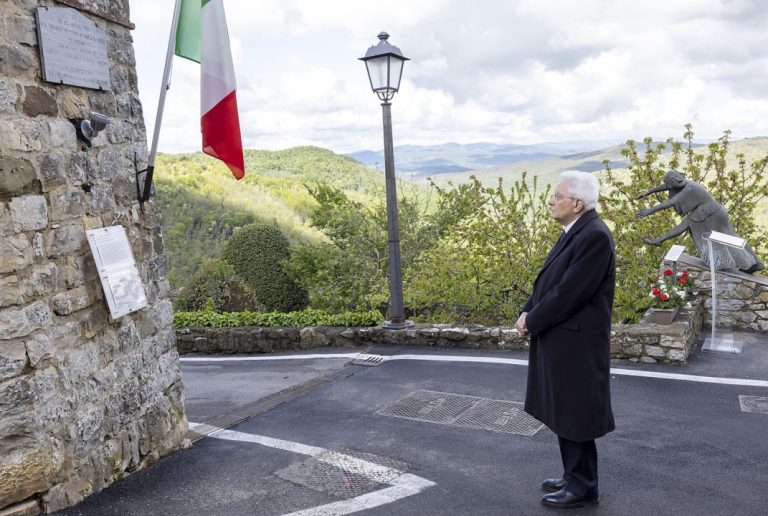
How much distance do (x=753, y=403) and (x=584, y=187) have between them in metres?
3.24

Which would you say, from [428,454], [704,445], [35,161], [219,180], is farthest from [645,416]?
[219,180]

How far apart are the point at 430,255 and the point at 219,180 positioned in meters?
20.6

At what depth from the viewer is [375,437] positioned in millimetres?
5586

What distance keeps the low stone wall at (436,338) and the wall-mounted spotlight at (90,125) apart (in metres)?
5.25

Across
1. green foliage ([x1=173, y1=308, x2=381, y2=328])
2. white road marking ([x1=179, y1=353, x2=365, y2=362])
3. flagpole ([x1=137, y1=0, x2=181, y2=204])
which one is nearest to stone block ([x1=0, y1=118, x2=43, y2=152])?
flagpole ([x1=137, y1=0, x2=181, y2=204])

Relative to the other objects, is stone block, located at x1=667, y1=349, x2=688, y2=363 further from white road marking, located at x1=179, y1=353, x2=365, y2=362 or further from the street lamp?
white road marking, located at x1=179, y1=353, x2=365, y2=362

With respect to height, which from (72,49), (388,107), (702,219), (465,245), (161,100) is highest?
(388,107)

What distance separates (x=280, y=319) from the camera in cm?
1065

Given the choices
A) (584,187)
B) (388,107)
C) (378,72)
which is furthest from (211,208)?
(584,187)

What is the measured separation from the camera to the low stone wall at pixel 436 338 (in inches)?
290

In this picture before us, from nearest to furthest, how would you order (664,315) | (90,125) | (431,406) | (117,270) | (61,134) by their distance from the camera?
(61,134), (90,125), (117,270), (431,406), (664,315)

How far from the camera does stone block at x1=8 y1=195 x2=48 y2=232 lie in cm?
390

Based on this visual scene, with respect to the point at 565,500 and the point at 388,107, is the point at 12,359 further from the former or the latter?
the point at 388,107

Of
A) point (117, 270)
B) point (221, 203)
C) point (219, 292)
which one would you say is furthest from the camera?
point (221, 203)
